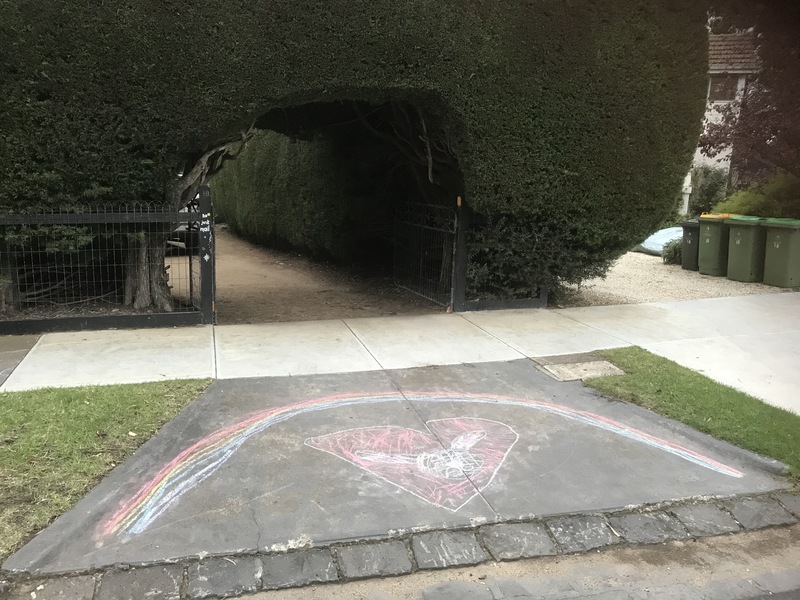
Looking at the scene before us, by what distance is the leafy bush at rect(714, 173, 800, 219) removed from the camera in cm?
1141

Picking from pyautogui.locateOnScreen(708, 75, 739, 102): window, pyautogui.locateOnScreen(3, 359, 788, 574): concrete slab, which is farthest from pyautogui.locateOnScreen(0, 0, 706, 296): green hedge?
pyautogui.locateOnScreen(708, 75, 739, 102): window

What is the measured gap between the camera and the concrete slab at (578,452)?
3.85 metres

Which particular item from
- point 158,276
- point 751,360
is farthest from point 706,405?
point 158,276

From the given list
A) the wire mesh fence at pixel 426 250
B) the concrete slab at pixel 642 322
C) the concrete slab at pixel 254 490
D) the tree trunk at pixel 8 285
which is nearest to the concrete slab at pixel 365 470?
the concrete slab at pixel 254 490

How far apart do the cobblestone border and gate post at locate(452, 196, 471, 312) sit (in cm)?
495

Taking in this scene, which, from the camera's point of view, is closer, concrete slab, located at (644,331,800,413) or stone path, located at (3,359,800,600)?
stone path, located at (3,359,800,600)

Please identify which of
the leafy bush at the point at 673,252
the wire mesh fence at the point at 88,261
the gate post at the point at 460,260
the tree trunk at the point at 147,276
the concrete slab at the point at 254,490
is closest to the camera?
the concrete slab at the point at 254,490

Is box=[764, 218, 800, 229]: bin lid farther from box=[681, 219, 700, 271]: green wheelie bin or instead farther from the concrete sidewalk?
the concrete sidewalk

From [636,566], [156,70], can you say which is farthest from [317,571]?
[156,70]

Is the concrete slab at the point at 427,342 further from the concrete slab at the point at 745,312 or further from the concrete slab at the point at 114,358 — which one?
the concrete slab at the point at 745,312

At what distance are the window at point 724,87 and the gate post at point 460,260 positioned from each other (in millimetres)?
8070

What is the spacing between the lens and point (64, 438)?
424cm

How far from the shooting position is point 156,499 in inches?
144

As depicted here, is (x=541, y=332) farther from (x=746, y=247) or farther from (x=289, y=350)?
(x=746, y=247)
